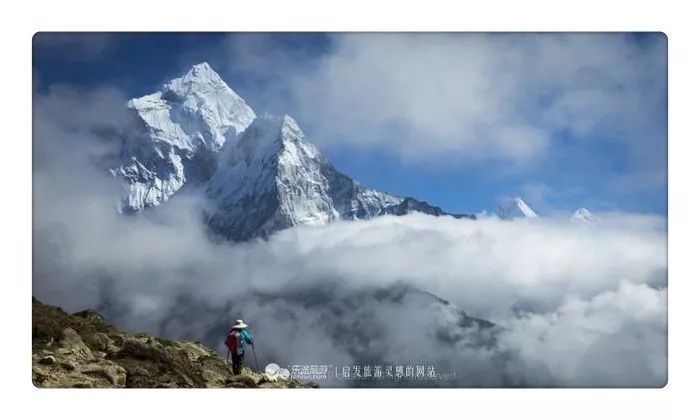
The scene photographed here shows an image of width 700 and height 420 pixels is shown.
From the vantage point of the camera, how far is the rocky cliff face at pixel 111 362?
34.1 feet

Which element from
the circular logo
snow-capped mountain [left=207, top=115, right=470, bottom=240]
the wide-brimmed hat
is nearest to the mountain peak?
snow-capped mountain [left=207, top=115, right=470, bottom=240]

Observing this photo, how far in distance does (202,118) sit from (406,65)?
3.18 metres

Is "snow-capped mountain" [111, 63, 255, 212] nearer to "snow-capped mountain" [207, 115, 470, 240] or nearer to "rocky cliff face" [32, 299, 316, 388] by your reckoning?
"snow-capped mountain" [207, 115, 470, 240]

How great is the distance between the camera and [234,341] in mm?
10812

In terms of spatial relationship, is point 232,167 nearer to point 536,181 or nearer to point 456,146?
point 456,146

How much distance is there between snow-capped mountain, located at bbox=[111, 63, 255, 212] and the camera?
11.3 metres

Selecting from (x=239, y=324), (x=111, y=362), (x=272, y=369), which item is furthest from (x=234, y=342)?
(x=111, y=362)

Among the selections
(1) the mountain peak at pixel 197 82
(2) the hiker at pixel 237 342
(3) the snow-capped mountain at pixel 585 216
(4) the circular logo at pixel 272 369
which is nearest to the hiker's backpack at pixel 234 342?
(2) the hiker at pixel 237 342

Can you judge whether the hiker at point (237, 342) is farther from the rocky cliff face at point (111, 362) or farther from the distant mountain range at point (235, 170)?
the distant mountain range at point (235, 170)

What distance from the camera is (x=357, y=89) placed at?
36.9 ft

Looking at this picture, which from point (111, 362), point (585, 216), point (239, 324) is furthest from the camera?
point (585, 216)

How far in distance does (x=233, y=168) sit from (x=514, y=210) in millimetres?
4194

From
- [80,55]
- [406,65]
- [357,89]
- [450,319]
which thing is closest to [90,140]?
[80,55]

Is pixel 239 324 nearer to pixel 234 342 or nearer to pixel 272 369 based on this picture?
pixel 234 342
